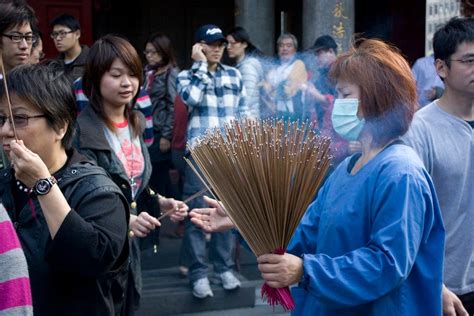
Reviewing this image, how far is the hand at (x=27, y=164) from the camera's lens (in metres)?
2.40

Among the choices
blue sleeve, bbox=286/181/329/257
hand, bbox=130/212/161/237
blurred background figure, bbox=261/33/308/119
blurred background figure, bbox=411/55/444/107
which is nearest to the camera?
blue sleeve, bbox=286/181/329/257

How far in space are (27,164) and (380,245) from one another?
1135mm

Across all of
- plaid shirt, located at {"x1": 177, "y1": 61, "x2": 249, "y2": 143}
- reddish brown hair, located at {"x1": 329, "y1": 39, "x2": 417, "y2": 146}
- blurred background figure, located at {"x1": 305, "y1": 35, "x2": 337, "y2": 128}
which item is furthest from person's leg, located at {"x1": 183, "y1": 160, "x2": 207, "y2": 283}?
reddish brown hair, located at {"x1": 329, "y1": 39, "x2": 417, "y2": 146}

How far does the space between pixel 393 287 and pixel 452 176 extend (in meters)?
0.96

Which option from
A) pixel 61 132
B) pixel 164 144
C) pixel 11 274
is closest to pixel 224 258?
pixel 164 144

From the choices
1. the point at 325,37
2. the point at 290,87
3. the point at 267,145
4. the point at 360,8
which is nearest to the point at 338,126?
the point at 267,145

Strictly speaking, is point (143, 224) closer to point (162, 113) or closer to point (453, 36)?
point (453, 36)

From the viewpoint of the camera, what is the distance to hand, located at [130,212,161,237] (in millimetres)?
3195

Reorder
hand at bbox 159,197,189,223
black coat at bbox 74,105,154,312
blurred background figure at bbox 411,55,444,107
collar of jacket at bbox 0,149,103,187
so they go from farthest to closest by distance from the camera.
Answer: blurred background figure at bbox 411,55,444,107, black coat at bbox 74,105,154,312, hand at bbox 159,197,189,223, collar of jacket at bbox 0,149,103,187

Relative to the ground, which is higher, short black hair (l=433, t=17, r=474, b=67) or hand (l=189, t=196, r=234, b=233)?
short black hair (l=433, t=17, r=474, b=67)

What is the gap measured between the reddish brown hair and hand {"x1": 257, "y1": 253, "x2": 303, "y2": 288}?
1.76 feet

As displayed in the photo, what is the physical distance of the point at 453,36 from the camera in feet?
11.4

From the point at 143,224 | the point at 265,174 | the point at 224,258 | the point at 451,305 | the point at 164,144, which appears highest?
the point at 265,174

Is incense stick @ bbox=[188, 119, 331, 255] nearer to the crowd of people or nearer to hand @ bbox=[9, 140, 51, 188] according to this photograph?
the crowd of people
